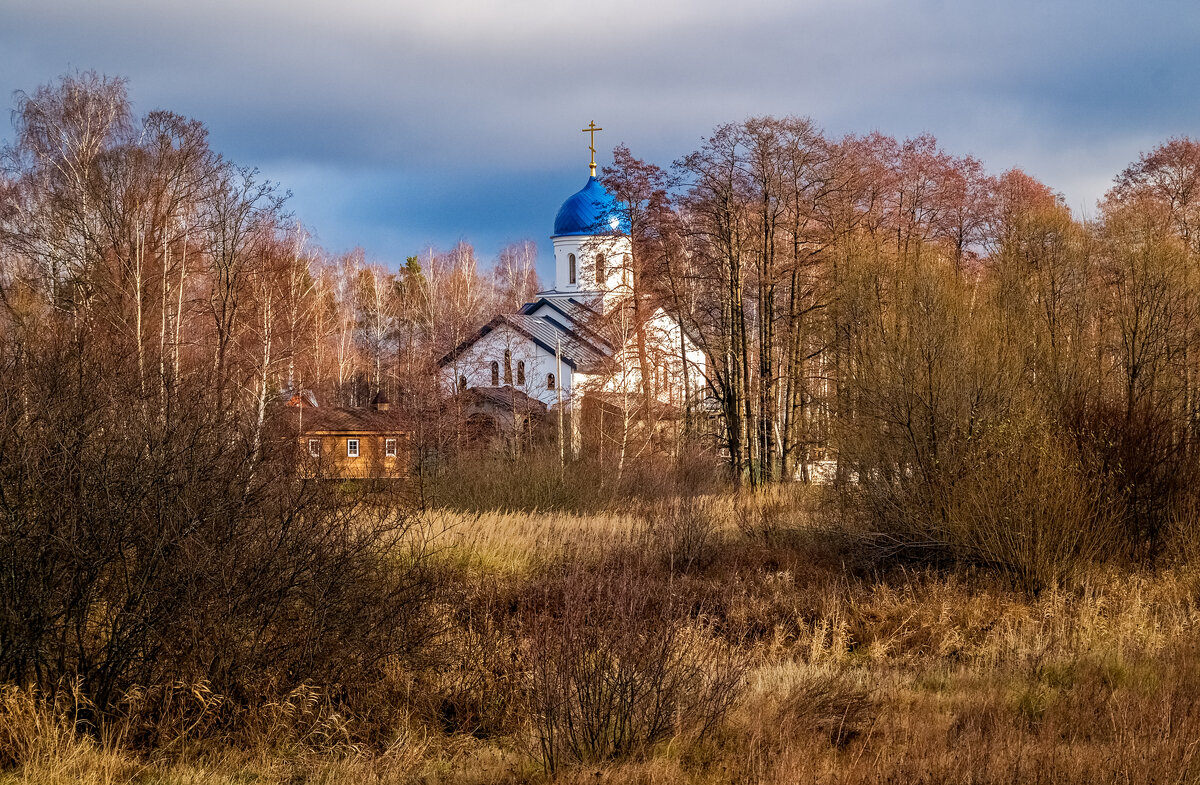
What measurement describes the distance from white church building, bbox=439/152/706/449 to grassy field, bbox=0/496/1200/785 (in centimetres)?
1852

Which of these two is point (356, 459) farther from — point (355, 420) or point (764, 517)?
point (764, 517)

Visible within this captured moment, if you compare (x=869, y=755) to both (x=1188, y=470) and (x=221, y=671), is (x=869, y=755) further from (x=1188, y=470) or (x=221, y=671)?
(x=1188, y=470)

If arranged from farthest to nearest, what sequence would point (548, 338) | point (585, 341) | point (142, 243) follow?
point (548, 338) < point (585, 341) < point (142, 243)

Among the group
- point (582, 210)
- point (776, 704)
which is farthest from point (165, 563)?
point (582, 210)

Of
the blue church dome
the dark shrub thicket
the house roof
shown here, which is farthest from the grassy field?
the blue church dome

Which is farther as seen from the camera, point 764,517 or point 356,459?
point 356,459

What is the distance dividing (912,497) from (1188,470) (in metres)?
3.37

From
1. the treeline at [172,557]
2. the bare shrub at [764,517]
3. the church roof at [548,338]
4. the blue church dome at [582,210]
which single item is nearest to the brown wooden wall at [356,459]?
the treeline at [172,557]

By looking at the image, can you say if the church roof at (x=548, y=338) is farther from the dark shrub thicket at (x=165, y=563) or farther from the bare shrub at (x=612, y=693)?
the bare shrub at (x=612, y=693)

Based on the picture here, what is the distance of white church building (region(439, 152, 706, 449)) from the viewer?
3303cm

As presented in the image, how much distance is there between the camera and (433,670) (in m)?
9.33

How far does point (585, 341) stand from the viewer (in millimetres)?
39469

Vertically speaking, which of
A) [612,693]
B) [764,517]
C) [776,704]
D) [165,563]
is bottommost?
[776,704]

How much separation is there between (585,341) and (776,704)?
31419 millimetres
